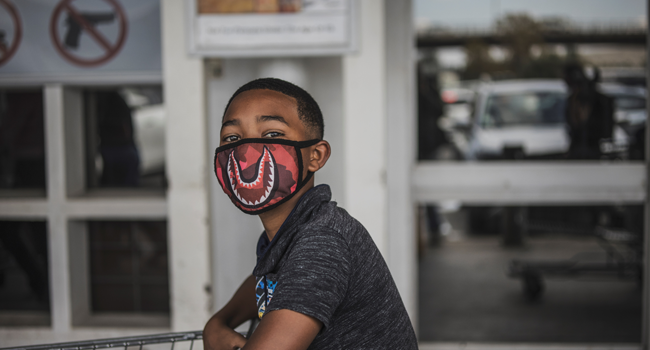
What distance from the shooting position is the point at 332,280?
1.19m

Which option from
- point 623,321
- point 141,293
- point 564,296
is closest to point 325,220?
point 141,293

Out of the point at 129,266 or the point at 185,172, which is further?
the point at 129,266

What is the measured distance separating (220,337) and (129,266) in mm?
2407

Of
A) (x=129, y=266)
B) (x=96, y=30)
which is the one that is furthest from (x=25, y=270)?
(x=96, y=30)

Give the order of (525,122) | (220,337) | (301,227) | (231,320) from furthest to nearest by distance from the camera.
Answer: (525,122) < (231,320) < (220,337) < (301,227)

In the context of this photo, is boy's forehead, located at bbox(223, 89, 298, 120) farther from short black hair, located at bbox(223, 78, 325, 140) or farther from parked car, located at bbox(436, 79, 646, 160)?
parked car, located at bbox(436, 79, 646, 160)

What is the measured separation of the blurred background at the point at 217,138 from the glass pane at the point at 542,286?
0.28 m

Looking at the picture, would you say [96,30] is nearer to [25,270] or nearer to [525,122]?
[25,270]

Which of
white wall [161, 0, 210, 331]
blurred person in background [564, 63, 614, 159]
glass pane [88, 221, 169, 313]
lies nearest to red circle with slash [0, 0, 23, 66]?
white wall [161, 0, 210, 331]

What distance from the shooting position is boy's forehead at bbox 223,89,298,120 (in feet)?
4.38

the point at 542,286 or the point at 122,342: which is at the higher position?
the point at 122,342

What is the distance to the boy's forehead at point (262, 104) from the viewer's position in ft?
4.38

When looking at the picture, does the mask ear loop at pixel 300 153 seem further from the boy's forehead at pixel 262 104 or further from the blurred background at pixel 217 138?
the blurred background at pixel 217 138

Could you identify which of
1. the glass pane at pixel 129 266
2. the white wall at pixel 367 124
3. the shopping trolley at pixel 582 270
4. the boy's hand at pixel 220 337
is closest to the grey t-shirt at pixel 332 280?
the boy's hand at pixel 220 337
